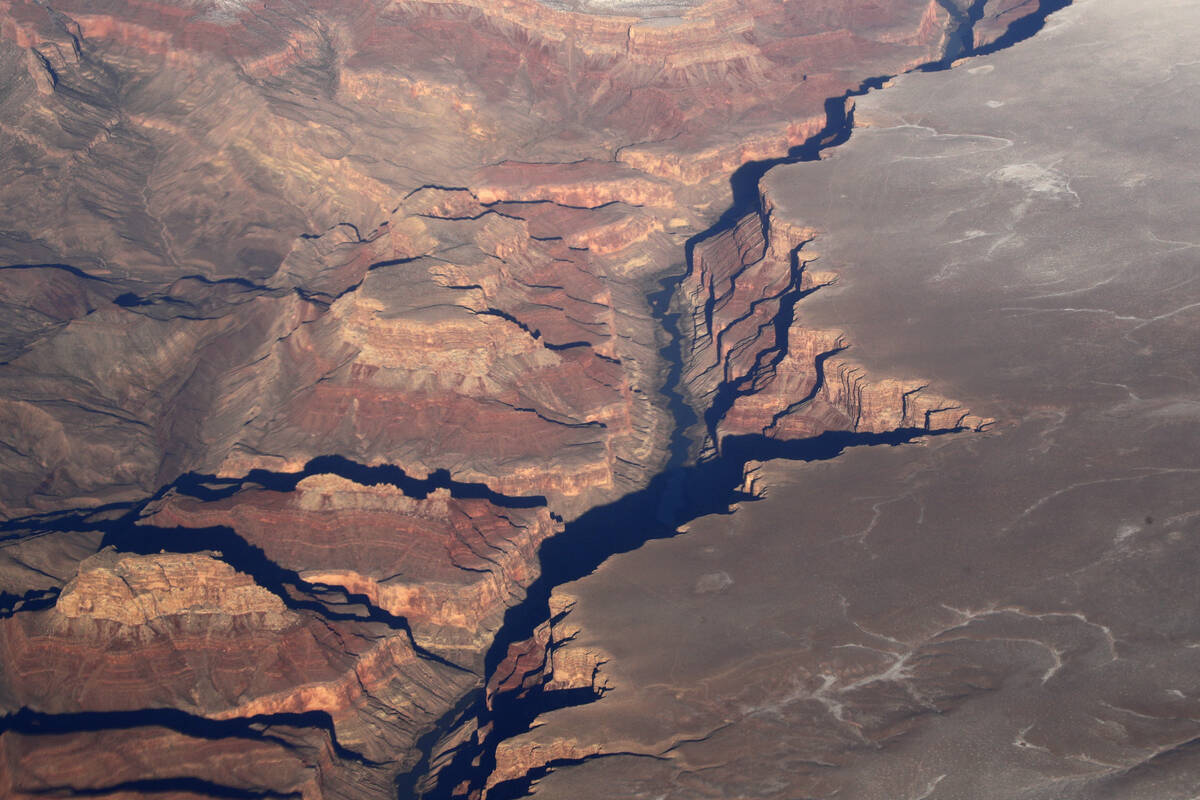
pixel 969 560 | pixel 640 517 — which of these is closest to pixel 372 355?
pixel 640 517

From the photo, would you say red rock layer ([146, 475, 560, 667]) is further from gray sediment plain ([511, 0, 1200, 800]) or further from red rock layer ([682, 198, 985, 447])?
red rock layer ([682, 198, 985, 447])

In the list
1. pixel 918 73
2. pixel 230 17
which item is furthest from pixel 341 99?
pixel 918 73

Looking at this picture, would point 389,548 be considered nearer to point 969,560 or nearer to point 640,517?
point 640,517

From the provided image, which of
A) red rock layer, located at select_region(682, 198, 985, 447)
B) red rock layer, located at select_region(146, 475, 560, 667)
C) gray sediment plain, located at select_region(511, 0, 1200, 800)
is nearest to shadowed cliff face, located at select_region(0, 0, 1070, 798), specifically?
red rock layer, located at select_region(146, 475, 560, 667)

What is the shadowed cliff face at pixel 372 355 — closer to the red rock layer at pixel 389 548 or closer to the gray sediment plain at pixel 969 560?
the red rock layer at pixel 389 548

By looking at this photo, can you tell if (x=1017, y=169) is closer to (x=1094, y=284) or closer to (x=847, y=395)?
(x=1094, y=284)

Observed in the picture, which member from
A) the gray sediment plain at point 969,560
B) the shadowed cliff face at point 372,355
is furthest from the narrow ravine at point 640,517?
the gray sediment plain at point 969,560

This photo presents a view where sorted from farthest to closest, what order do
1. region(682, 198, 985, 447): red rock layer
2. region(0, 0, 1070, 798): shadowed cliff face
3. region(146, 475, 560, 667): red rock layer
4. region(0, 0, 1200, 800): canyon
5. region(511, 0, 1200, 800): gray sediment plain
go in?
region(682, 198, 985, 447): red rock layer
region(146, 475, 560, 667): red rock layer
region(0, 0, 1070, 798): shadowed cliff face
region(0, 0, 1200, 800): canyon
region(511, 0, 1200, 800): gray sediment plain
